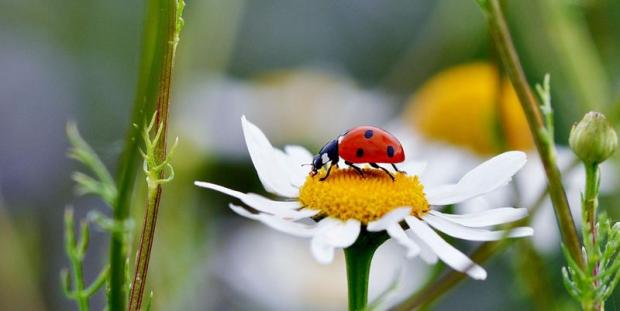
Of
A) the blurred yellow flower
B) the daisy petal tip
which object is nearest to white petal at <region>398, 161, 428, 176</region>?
the daisy petal tip

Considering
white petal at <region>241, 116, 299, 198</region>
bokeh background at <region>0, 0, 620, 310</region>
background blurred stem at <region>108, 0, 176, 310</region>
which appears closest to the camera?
background blurred stem at <region>108, 0, 176, 310</region>

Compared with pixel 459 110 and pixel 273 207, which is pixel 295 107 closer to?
pixel 459 110

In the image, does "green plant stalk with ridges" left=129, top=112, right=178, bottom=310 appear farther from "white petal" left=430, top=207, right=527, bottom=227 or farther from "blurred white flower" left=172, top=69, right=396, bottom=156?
"blurred white flower" left=172, top=69, right=396, bottom=156

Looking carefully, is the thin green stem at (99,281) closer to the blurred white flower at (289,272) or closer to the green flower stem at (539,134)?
the green flower stem at (539,134)

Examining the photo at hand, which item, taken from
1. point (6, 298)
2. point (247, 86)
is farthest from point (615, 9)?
point (6, 298)

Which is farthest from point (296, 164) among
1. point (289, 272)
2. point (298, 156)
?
point (289, 272)

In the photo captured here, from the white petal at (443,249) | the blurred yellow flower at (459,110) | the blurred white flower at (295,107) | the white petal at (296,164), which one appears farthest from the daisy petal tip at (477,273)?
the blurred white flower at (295,107)
